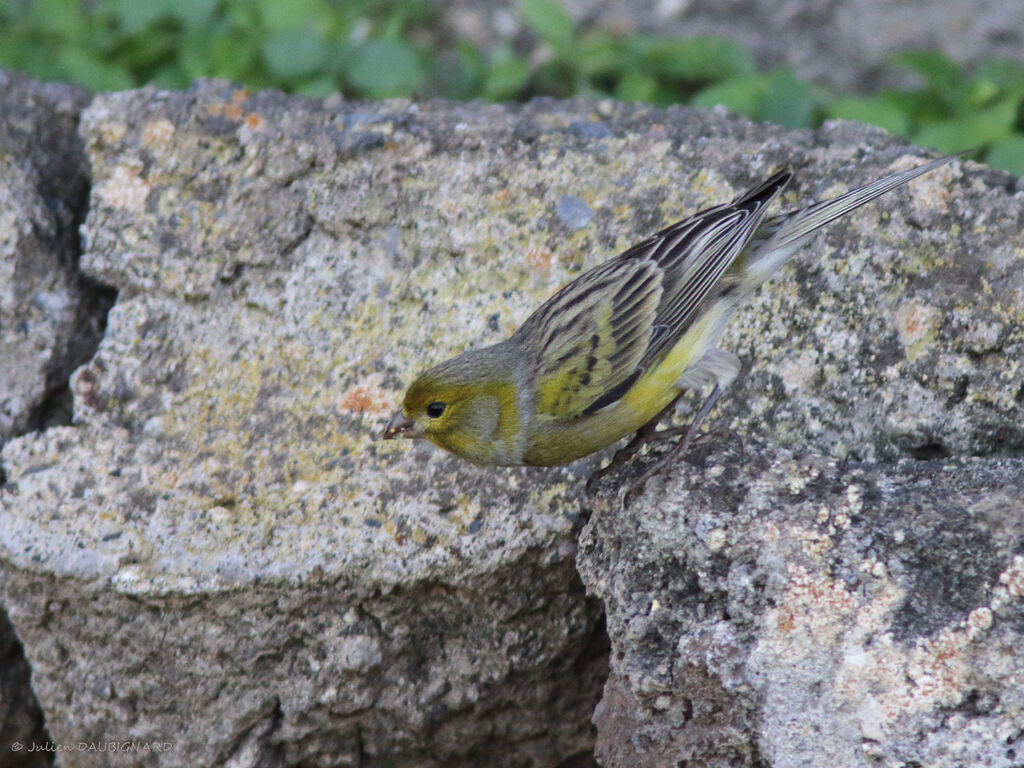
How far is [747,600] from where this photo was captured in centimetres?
250

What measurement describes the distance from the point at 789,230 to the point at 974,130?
5.13ft

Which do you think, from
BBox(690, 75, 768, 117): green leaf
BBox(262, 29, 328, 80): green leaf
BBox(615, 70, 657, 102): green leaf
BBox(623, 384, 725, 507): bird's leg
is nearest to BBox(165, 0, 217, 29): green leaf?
BBox(262, 29, 328, 80): green leaf

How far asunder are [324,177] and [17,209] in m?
1.02

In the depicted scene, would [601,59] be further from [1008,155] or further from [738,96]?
[1008,155]

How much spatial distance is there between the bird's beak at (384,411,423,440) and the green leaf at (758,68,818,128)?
2366mm

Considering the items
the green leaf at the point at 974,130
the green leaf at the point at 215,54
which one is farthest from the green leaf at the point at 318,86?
the green leaf at the point at 974,130

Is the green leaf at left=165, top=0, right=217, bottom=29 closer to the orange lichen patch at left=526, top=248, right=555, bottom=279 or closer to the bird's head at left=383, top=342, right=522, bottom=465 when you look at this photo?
the orange lichen patch at left=526, top=248, right=555, bottom=279

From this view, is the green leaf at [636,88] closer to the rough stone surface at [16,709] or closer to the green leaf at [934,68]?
the green leaf at [934,68]

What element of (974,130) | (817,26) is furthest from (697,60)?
(974,130)

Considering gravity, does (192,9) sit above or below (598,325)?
above

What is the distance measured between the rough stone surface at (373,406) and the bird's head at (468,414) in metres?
0.17

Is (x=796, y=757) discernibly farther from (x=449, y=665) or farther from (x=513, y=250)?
(x=513, y=250)

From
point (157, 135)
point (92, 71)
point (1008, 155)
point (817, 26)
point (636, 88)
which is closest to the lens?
point (157, 135)

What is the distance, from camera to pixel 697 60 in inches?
211
